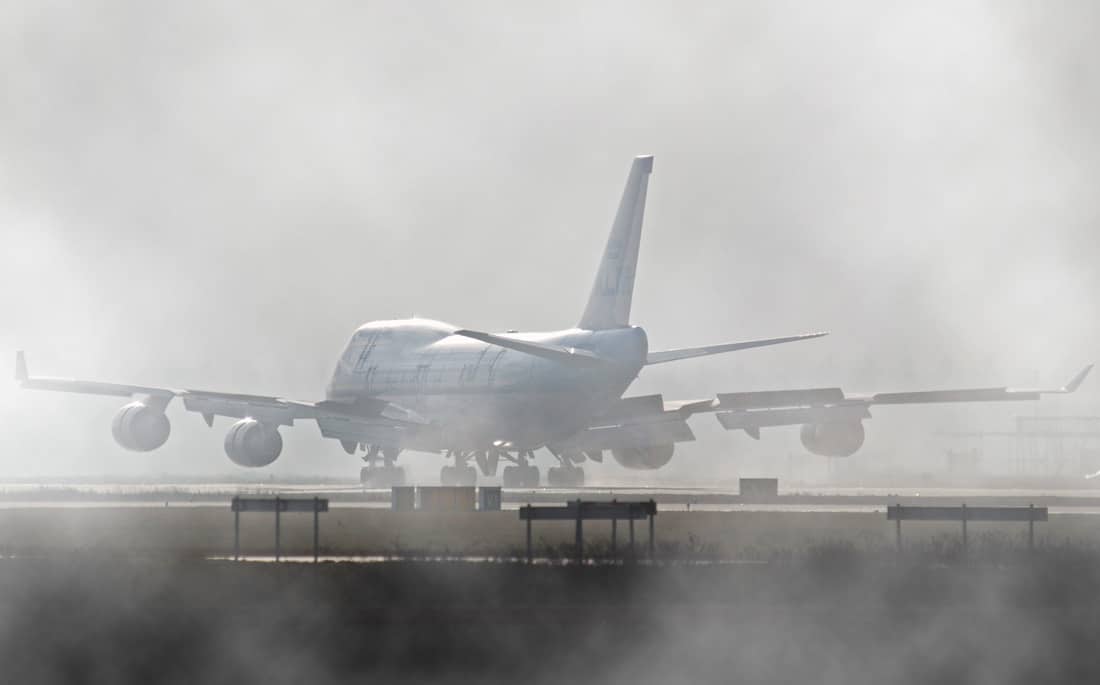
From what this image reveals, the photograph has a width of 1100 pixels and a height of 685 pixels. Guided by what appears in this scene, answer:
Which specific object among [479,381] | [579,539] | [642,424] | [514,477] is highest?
[479,381]

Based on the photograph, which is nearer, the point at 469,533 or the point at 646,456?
the point at 469,533

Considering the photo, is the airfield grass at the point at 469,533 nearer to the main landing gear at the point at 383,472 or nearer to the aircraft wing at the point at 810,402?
the aircraft wing at the point at 810,402

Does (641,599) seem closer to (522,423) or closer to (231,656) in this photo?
(231,656)

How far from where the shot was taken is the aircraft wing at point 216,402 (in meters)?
94.6

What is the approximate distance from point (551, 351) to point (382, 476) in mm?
17643

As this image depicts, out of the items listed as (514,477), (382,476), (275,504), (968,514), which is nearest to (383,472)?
(382,476)

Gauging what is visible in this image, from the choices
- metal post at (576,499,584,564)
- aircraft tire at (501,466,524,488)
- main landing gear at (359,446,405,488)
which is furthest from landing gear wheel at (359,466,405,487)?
metal post at (576,499,584,564)

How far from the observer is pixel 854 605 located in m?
37.0

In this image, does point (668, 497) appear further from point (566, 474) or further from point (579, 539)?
point (579, 539)

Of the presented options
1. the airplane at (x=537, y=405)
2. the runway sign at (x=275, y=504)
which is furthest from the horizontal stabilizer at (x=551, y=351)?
the runway sign at (x=275, y=504)

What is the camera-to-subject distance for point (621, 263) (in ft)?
304

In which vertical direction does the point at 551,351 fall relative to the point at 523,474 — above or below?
above

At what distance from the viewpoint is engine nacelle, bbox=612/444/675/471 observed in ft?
318

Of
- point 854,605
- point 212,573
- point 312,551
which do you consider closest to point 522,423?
point 312,551
